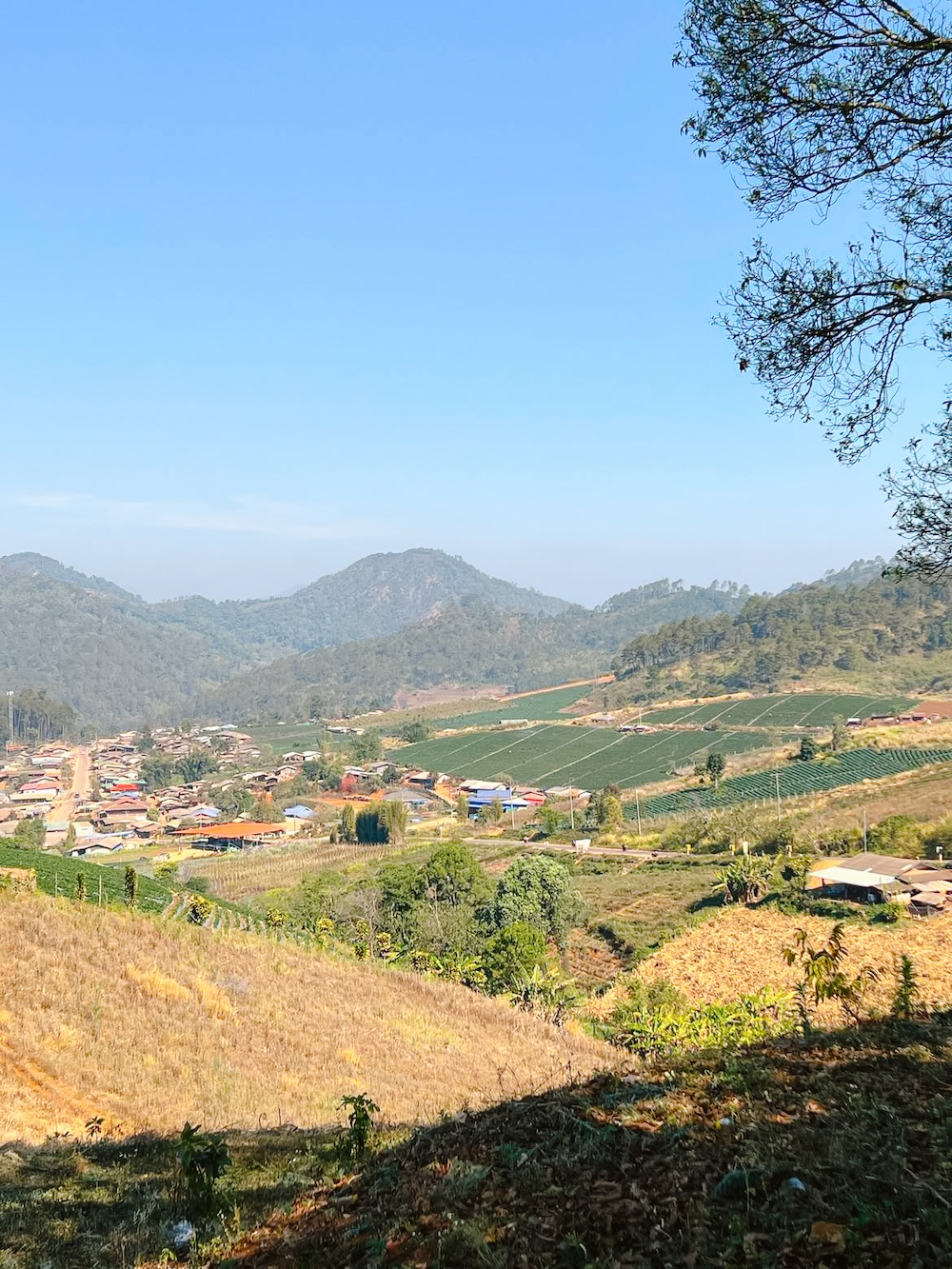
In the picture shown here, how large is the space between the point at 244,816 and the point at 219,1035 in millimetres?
74041

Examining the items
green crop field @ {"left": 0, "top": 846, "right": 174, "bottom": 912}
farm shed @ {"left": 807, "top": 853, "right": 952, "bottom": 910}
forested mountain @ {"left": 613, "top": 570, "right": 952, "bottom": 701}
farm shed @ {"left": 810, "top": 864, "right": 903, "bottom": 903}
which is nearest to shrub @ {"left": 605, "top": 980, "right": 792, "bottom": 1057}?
green crop field @ {"left": 0, "top": 846, "right": 174, "bottom": 912}

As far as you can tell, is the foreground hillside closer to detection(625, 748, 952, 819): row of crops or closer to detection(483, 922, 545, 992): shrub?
detection(483, 922, 545, 992): shrub

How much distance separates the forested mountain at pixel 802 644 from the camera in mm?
106750

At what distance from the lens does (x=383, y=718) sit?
488 ft

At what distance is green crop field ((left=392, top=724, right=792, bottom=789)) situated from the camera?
258 feet

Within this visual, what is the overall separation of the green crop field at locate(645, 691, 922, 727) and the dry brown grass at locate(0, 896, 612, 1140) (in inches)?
3005

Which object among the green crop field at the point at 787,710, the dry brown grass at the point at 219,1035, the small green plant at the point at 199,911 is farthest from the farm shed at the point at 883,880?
the green crop field at the point at 787,710

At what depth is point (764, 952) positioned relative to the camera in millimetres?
24609

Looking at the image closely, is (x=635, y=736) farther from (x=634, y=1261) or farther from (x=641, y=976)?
(x=634, y=1261)

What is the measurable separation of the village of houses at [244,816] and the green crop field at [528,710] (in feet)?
93.7

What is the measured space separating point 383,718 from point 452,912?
11903 cm

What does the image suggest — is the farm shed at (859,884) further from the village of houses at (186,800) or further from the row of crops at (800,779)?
the village of houses at (186,800)

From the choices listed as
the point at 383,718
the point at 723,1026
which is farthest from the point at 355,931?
the point at 383,718

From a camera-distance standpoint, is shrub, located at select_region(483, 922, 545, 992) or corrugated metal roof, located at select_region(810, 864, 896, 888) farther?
corrugated metal roof, located at select_region(810, 864, 896, 888)
